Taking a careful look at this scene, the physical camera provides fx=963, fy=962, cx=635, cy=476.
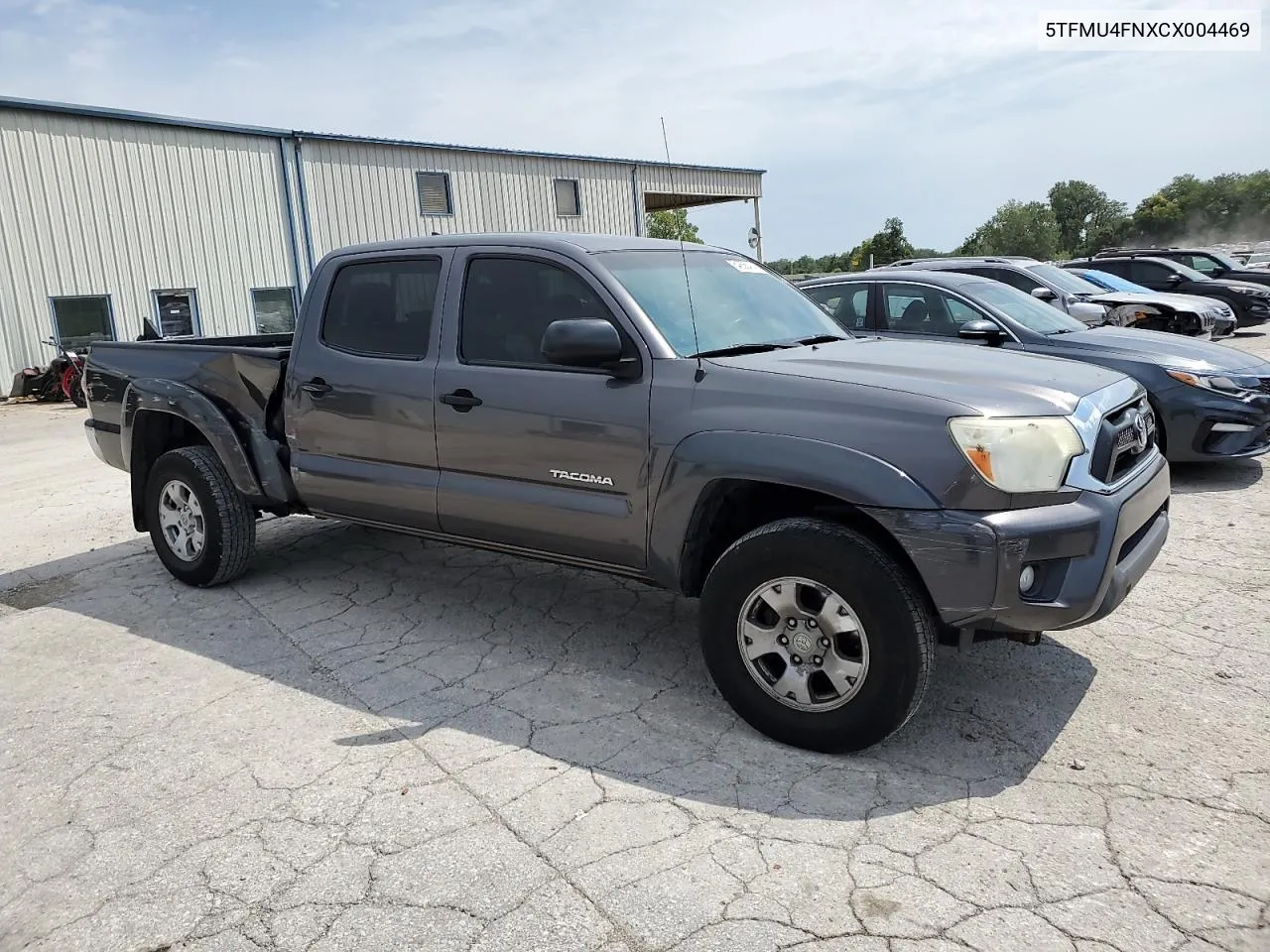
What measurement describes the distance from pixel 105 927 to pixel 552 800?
129 centimetres

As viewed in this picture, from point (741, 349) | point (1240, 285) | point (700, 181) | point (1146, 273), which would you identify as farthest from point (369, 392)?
point (700, 181)

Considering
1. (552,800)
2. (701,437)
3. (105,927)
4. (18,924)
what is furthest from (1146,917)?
(18,924)

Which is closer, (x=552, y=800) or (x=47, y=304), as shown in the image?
(x=552, y=800)

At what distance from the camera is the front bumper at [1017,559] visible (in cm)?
299

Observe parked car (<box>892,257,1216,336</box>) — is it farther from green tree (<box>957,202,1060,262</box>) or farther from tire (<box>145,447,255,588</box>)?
green tree (<box>957,202,1060,262</box>)

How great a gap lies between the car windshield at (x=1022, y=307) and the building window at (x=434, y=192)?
16.2 metres

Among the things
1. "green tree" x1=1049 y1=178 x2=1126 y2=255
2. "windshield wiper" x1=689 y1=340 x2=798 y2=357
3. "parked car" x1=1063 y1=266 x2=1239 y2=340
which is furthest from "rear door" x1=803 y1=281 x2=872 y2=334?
"green tree" x1=1049 y1=178 x2=1126 y2=255

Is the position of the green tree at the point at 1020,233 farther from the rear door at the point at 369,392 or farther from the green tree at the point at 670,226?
the rear door at the point at 369,392

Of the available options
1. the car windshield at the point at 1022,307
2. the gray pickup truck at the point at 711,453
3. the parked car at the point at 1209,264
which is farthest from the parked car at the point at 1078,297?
the parked car at the point at 1209,264

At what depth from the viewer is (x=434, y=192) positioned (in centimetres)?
2169

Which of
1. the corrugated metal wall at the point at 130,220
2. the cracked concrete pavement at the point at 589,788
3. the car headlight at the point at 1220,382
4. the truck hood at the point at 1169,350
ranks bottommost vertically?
the cracked concrete pavement at the point at 589,788

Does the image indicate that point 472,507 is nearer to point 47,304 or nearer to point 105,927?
point 105,927

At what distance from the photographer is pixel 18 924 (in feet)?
8.75

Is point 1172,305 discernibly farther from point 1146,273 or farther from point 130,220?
point 130,220
